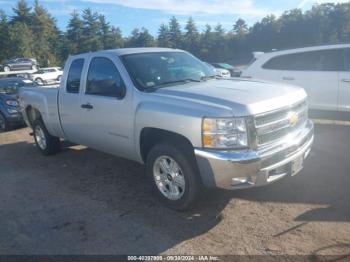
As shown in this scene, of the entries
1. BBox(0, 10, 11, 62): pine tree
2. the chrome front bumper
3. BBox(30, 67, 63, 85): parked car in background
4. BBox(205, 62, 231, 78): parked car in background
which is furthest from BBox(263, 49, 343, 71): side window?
BBox(0, 10, 11, 62): pine tree

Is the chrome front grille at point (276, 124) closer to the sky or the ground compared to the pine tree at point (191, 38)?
closer to the ground

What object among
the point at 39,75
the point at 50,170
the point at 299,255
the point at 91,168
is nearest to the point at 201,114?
the point at 299,255

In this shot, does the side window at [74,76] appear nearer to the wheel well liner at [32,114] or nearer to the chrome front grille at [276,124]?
the wheel well liner at [32,114]

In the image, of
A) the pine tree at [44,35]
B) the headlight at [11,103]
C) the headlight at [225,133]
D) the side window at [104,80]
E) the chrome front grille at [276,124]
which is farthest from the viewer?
the pine tree at [44,35]

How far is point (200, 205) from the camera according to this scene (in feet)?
14.9

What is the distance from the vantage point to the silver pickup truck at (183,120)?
3.85m

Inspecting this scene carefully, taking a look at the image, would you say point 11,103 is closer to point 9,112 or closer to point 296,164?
point 9,112

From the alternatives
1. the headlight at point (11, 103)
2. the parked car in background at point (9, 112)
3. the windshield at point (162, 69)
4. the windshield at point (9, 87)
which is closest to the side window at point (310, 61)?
the windshield at point (162, 69)

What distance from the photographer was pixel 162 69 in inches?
202

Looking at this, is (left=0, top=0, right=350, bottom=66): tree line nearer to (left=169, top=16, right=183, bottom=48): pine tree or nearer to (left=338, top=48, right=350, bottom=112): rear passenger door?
(left=169, top=16, right=183, bottom=48): pine tree

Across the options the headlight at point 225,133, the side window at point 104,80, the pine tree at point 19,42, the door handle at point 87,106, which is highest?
the pine tree at point 19,42

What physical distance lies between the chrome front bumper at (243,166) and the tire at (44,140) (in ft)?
13.9

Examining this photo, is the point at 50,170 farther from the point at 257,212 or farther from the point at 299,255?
the point at 299,255

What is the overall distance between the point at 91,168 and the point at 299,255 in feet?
13.1
